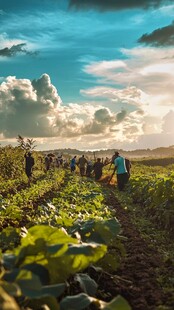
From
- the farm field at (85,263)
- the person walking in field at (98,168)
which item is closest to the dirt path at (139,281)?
the farm field at (85,263)

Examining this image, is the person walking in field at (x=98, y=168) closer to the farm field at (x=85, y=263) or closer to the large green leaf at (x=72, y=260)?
the farm field at (x=85, y=263)

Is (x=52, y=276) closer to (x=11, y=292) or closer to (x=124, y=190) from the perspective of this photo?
(x=11, y=292)

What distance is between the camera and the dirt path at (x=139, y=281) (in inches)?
187

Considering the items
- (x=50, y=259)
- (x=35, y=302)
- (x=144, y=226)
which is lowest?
(x=144, y=226)

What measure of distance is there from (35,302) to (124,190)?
17.8 metres

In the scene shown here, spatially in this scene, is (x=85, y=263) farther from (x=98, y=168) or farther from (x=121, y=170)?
(x=98, y=168)

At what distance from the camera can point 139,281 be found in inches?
217

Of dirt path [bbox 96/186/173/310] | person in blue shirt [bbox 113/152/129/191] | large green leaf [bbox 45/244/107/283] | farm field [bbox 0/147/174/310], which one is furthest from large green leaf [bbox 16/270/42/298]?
person in blue shirt [bbox 113/152/129/191]

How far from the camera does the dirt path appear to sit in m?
4.76

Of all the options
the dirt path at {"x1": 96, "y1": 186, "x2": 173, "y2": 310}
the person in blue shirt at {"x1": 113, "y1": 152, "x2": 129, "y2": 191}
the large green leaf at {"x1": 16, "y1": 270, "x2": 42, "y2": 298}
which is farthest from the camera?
the person in blue shirt at {"x1": 113, "y1": 152, "x2": 129, "y2": 191}

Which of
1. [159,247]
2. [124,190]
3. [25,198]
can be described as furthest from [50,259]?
[124,190]

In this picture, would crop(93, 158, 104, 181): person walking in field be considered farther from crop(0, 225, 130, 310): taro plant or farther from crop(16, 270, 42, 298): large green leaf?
crop(16, 270, 42, 298): large green leaf

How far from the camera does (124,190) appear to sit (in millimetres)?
20891

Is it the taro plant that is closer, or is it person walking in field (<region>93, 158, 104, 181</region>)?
the taro plant
